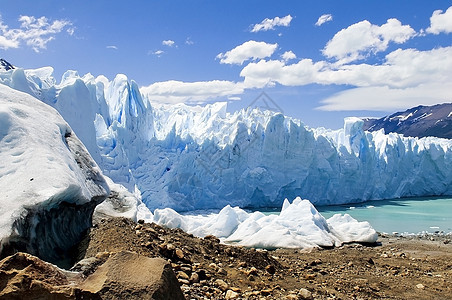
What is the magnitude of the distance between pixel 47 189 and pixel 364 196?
2253 cm

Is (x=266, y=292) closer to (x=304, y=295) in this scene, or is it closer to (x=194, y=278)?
(x=304, y=295)

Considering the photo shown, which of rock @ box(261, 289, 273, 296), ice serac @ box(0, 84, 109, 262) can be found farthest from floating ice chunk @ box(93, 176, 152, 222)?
rock @ box(261, 289, 273, 296)

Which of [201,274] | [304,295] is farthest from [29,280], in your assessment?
[304,295]

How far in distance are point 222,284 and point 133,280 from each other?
1.36 meters

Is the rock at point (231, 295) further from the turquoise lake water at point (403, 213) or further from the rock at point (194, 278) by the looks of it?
the turquoise lake water at point (403, 213)

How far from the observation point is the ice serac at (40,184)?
107 inches

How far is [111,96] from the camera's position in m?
20.8

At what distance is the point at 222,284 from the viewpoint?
3123 millimetres

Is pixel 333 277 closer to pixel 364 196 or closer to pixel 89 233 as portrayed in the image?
pixel 89 233

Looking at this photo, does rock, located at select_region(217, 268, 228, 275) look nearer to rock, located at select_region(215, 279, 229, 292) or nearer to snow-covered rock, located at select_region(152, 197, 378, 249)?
rock, located at select_region(215, 279, 229, 292)

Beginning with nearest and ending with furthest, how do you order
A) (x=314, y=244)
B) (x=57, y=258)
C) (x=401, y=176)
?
(x=57, y=258)
(x=314, y=244)
(x=401, y=176)

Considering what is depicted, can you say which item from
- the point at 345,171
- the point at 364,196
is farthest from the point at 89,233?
the point at 364,196

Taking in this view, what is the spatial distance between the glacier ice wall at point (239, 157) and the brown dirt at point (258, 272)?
9.76 m

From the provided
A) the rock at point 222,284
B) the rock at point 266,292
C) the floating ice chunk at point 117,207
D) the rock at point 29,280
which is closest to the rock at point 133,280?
the rock at point 29,280
